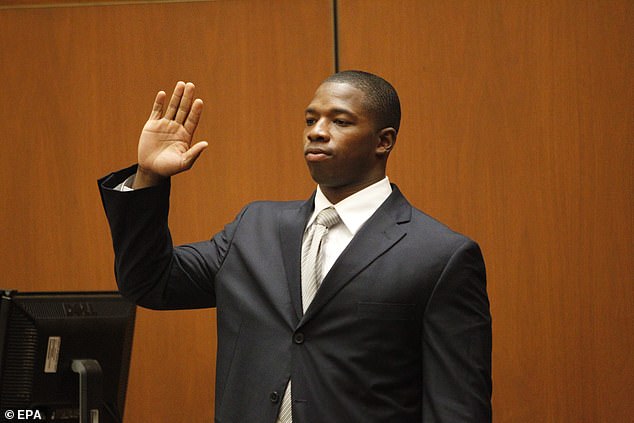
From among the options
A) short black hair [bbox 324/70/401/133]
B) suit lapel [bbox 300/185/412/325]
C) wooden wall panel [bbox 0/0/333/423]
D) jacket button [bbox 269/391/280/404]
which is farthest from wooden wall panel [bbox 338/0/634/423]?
jacket button [bbox 269/391/280/404]

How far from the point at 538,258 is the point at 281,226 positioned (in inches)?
69.2

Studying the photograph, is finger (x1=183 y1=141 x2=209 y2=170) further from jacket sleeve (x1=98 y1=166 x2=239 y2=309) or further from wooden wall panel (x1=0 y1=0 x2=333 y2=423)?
wooden wall panel (x1=0 y1=0 x2=333 y2=423)

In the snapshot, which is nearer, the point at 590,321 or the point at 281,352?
the point at 281,352

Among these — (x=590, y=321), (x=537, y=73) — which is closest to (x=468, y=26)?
(x=537, y=73)

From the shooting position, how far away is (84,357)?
8.02 ft

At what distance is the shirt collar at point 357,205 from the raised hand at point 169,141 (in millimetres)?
282

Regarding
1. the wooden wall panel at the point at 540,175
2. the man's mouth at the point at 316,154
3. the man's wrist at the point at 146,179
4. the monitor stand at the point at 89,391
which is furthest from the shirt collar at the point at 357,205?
the wooden wall panel at the point at 540,175

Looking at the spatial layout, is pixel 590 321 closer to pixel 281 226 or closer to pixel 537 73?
pixel 537 73

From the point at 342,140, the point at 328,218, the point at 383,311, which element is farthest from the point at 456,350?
the point at 342,140

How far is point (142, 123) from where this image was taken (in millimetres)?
3730

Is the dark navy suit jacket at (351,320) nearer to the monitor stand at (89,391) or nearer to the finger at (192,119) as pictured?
the finger at (192,119)

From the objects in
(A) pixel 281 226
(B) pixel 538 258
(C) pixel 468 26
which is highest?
(C) pixel 468 26

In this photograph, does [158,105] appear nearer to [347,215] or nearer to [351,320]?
[347,215]

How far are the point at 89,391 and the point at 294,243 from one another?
0.72 meters
